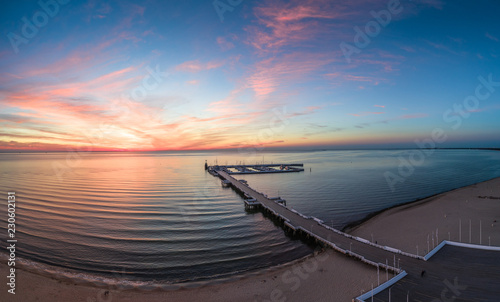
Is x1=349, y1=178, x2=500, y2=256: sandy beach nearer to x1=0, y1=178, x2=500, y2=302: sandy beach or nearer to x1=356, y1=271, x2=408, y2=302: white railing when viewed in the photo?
x1=0, y1=178, x2=500, y2=302: sandy beach

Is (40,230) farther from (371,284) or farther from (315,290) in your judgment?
(371,284)

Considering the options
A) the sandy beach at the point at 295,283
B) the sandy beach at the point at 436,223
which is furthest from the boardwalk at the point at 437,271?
the sandy beach at the point at 436,223

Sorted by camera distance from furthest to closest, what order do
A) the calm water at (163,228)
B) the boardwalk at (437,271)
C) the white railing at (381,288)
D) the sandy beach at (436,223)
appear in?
the sandy beach at (436,223) < the calm water at (163,228) < the boardwalk at (437,271) < the white railing at (381,288)

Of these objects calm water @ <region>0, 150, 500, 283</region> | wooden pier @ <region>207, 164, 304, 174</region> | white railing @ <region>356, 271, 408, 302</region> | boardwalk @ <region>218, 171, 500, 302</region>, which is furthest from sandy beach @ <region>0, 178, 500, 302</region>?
wooden pier @ <region>207, 164, 304, 174</region>

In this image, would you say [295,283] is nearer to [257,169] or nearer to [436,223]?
[436,223]

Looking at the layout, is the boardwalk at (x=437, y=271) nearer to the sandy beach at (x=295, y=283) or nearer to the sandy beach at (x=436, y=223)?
the sandy beach at (x=295, y=283)

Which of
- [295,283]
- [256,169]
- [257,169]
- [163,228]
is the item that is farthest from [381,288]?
[256,169]

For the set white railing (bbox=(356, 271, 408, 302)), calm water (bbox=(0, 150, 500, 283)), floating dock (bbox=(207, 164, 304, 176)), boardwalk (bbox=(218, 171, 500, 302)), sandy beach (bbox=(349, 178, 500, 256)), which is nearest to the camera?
white railing (bbox=(356, 271, 408, 302))

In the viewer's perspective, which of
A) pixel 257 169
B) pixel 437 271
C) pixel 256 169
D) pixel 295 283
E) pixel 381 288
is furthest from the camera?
pixel 256 169
